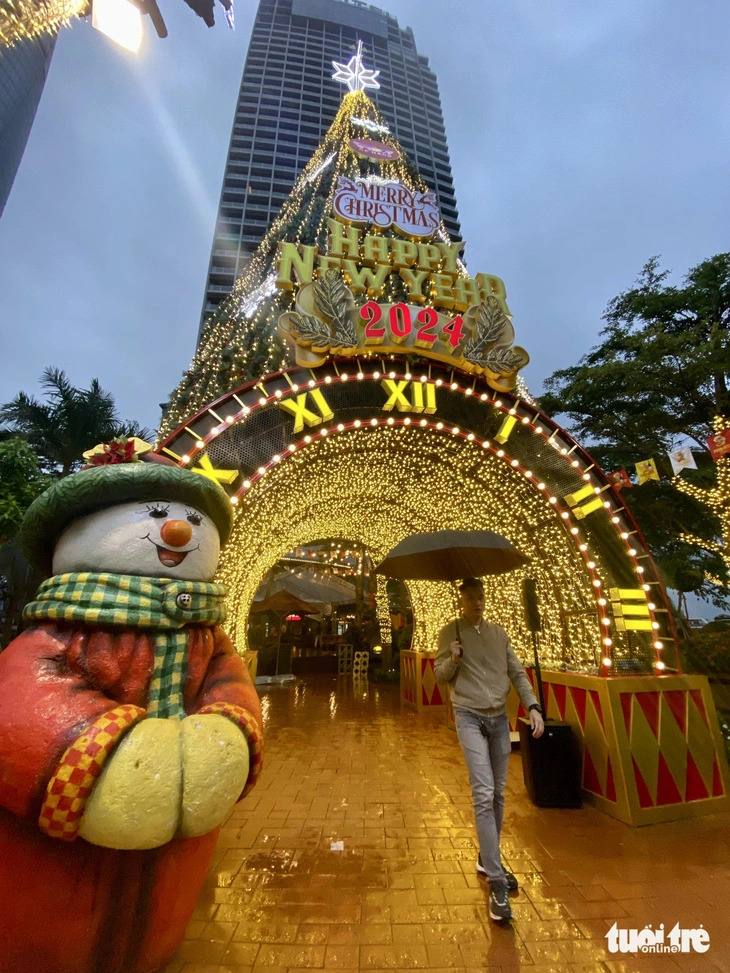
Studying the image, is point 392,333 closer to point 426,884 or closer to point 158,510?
point 158,510

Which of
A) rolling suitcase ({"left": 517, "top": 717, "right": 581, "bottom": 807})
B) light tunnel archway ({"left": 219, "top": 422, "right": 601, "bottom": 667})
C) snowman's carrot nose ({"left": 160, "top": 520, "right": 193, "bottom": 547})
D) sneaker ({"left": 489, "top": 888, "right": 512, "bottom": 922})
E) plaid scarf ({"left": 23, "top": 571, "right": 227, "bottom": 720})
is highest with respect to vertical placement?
light tunnel archway ({"left": 219, "top": 422, "right": 601, "bottom": 667})

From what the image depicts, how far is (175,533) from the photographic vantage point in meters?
1.97

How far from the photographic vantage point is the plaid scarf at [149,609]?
5.82 ft

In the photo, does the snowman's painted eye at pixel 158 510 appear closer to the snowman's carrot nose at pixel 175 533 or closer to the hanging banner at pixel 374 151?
the snowman's carrot nose at pixel 175 533

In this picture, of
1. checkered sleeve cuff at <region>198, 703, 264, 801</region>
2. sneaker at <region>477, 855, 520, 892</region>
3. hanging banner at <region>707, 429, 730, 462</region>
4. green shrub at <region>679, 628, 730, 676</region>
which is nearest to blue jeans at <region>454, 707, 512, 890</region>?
sneaker at <region>477, 855, 520, 892</region>

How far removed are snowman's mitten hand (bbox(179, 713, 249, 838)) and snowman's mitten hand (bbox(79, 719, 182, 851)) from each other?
0.04 meters

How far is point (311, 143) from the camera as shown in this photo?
160 ft

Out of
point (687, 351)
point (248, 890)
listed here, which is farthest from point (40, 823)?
point (687, 351)

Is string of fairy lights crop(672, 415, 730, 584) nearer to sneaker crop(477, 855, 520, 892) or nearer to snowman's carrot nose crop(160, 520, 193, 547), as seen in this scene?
sneaker crop(477, 855, 520, 892)

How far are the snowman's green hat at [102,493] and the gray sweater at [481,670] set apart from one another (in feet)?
6.23

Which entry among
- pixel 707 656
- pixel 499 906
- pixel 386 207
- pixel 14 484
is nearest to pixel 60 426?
pixel 14 484

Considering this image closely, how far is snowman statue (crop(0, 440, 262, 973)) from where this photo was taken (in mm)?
1452

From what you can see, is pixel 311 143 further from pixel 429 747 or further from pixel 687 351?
pixel 429 747

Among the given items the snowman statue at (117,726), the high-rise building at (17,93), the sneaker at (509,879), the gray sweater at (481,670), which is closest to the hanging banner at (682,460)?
the gray sweater at (481,670)
